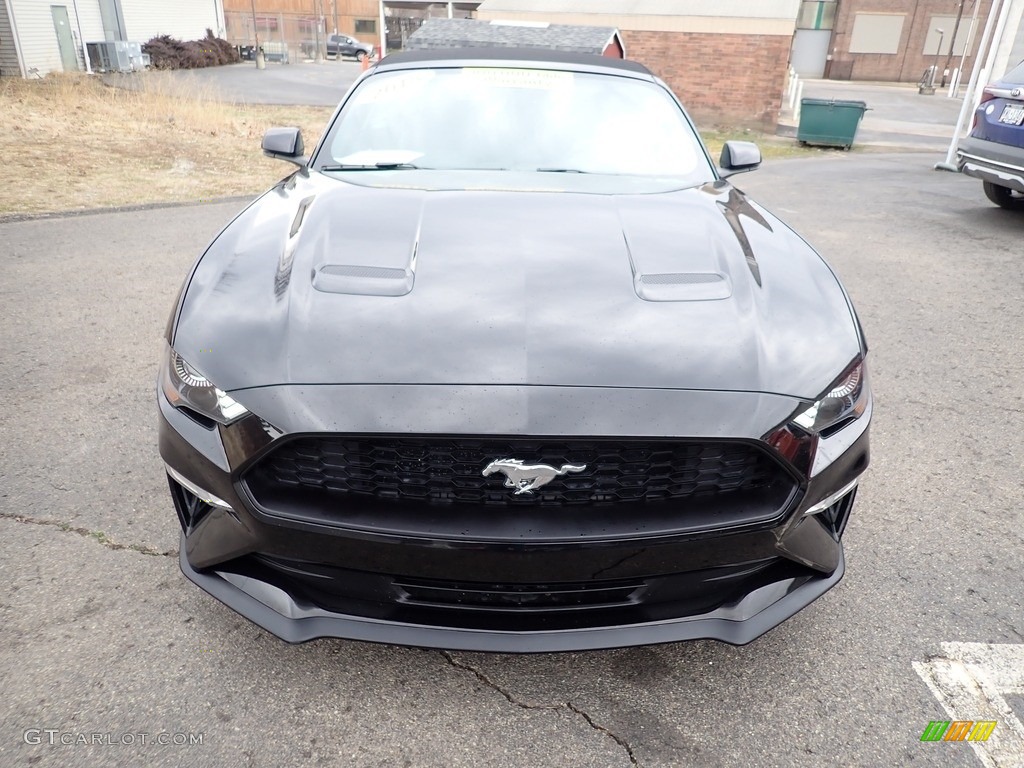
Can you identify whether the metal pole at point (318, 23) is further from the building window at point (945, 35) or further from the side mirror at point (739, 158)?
the side mirror at point (739, 158)

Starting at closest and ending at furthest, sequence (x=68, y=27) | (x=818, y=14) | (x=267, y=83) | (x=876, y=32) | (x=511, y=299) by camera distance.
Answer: (x=511, y=299) < (x=68, y=27) < (x=267, y=83) < (x=876, y=32) < (x=818, y=14)

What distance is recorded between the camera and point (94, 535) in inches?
104

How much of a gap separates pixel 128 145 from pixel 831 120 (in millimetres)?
12579

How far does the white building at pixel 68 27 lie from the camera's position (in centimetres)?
2383

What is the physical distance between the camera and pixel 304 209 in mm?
2541

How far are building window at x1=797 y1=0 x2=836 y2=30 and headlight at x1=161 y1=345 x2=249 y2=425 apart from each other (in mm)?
52618

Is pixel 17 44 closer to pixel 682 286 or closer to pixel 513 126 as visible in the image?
pixel 513 126

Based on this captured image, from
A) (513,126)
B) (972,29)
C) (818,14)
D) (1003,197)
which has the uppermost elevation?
(818,14)

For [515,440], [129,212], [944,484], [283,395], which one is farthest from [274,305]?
[129,212]

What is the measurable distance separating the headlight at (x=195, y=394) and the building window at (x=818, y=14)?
5262 centimetres

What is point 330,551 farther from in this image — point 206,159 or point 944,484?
point 206,159

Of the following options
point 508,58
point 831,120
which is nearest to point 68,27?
point 831,120

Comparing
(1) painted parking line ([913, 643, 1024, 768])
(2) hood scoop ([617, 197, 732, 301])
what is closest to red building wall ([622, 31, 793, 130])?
(2) hood scoop ([617, 197, 732, 301])

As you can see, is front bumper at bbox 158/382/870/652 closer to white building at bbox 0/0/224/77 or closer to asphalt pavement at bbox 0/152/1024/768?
asphalt pavement at bbox 0/152/1024/768
